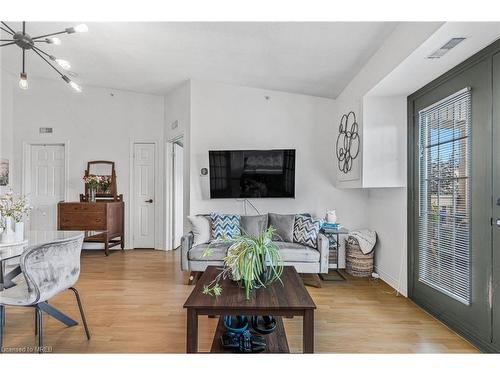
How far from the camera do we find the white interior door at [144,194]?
541cm

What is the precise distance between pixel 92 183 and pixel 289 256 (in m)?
3.90

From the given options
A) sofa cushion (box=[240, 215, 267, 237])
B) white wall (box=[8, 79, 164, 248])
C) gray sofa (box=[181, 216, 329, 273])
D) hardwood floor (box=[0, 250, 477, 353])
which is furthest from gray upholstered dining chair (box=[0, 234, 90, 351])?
white wall (box=[8, 79, 164, 248])

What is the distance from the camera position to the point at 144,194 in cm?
543

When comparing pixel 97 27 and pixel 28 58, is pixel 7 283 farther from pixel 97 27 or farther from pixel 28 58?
pixel 28 58

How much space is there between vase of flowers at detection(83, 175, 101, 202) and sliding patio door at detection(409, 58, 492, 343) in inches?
199

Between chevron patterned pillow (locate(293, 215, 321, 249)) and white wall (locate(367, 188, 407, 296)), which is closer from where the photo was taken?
white wall (locate(367, 188, 407, 296))

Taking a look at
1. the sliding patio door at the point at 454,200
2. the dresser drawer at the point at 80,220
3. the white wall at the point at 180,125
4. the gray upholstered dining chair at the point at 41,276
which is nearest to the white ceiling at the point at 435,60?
the sliding patio door at the point at 454,200

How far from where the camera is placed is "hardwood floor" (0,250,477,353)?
2107 mm

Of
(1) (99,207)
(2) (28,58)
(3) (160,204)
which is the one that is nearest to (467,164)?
(3) (160,204)

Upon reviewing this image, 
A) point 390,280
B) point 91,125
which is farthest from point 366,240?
point 91,125

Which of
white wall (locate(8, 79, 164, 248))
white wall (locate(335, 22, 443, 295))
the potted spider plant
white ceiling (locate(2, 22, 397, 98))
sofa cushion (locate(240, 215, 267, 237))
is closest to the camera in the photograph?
the potted spider plant

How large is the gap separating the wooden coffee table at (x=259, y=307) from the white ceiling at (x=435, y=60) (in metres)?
1.97

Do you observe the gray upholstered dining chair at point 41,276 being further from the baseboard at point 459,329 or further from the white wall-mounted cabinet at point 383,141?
the baseboard at point 459,329

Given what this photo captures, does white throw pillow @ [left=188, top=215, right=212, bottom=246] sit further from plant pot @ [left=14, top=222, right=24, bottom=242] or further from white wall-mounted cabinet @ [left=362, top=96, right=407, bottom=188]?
white wall-mounted cabinet @ [left=362, top=96, right=407, bottom=188]
